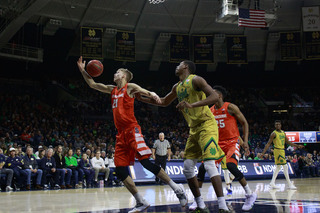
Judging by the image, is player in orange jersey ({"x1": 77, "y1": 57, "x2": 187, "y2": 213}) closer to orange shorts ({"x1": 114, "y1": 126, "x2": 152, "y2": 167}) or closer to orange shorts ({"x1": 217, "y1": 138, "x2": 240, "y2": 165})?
orange shorts ({"x1": 114, "y1": 126, "x2": 152, "y2": 167})

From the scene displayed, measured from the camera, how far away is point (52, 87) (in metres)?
28.5

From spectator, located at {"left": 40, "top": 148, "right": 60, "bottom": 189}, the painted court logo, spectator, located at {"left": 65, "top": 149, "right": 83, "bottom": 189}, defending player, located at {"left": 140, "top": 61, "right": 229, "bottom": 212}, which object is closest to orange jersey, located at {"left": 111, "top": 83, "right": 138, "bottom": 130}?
defending player, located at {"left": 140, "top": 61, "right": 229, "bottom": 212}

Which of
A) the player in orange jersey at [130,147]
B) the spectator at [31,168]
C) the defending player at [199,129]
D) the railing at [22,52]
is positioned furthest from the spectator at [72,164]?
the railing at [22,52]

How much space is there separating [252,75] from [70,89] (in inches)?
635

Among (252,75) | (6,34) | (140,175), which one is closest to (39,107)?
(6,34)

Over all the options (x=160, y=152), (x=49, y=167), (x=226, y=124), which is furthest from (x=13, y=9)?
(x=226, y=124)

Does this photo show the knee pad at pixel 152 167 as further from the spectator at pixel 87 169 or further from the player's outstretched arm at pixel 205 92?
the spectator at pixel 87 169

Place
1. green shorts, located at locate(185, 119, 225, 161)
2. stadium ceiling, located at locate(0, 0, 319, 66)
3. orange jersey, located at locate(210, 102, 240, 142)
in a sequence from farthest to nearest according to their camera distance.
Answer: stadium ceiling, located at locate(0, 0, 319, 66) → orange jersey, located at locate(210, 102, 240, 142) → green shorts, located at locate(185, 119, 225, 161)

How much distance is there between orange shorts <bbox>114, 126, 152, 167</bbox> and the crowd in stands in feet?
22.8

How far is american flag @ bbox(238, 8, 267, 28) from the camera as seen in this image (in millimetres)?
21688

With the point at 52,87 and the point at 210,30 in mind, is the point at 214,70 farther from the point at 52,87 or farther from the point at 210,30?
the point at 52,87

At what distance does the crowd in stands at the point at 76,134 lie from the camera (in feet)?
44.0

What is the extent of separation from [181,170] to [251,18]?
10.8 metres

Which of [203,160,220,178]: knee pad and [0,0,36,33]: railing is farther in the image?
[0,0,36,33]: railing
